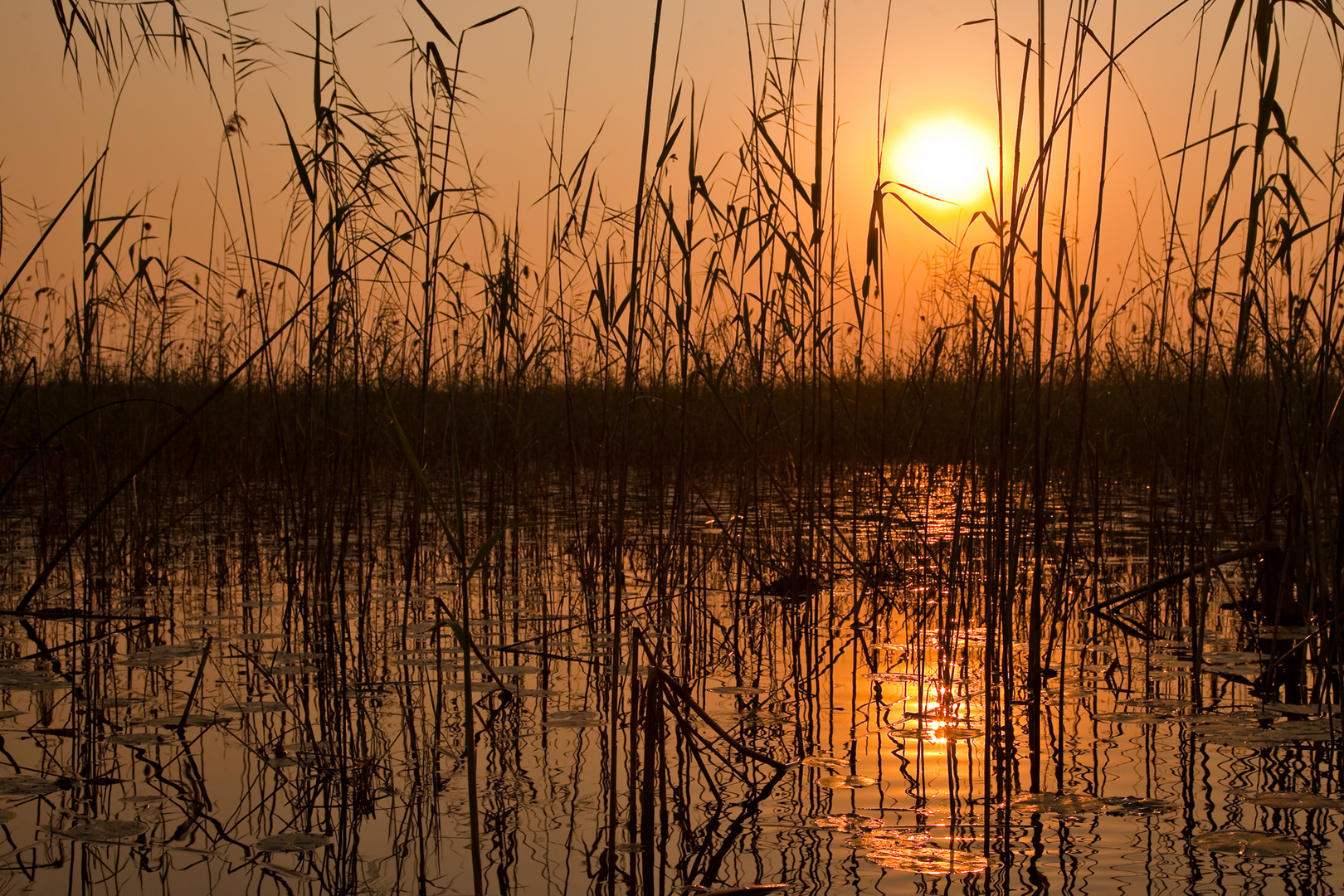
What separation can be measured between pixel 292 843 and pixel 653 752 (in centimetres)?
48

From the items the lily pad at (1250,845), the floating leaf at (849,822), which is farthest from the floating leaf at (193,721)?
the lily pad at (1250,845)

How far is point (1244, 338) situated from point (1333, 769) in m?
0.71

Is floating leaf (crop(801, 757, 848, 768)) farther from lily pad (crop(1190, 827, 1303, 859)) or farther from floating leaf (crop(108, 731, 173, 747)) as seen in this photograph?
floating leaf (crop(108, 731, 173, 747))

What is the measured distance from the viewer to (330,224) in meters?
2.26

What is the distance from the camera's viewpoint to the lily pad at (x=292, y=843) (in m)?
1.36

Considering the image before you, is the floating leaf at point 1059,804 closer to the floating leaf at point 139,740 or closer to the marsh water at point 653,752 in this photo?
the marsh water at point 653,752

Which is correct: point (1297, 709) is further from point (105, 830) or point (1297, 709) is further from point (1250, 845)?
point (105, 830)

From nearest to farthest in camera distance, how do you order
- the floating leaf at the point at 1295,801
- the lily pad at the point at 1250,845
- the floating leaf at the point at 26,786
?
the lily pad at the point at 1250,845, the floating leaf at the point at 1295,801, the floating leaf at the point at 26,786

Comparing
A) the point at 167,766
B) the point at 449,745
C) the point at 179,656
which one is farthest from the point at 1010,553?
the point at 179,656

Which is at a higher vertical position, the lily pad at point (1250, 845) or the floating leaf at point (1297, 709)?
the floating leaf at point (1297, 709)

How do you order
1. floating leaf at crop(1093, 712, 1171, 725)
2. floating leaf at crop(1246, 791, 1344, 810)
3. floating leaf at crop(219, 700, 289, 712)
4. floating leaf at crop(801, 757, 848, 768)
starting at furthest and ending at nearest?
1. floating leaf at crop(219, 700, 289, 712)
2. floating leaf at crop(1093, 712, 1171, 725)
3. floating leaf at crop(801, 757, 848, 768)
4. floating leaf at crop(1246, 791, 1344, 810)

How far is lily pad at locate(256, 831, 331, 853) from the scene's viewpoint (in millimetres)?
1364

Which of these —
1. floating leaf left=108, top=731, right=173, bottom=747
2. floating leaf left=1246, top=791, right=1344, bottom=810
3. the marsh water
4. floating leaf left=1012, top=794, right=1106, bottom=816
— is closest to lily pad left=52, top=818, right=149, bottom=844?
the marsh water

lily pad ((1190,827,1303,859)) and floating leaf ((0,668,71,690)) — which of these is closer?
lily pad ((1190,827,1303,859))
